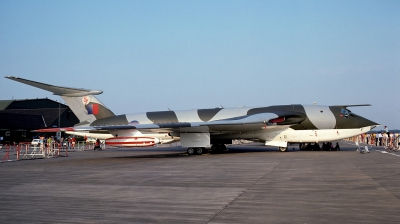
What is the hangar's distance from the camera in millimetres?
55406

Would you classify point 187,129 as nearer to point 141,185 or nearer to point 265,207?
point 141,185

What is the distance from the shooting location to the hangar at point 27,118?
5541 cm

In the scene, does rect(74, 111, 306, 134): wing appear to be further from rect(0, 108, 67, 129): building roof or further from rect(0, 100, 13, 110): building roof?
rect(0, 100, 13, 110): building roof

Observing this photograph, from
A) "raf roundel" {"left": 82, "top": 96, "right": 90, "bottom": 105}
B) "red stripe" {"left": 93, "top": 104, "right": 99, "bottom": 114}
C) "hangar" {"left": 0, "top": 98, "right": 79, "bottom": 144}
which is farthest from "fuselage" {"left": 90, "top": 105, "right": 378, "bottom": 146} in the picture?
"hangar" {"left": 0, "top": 98, "right": 79, "bottom": 144}

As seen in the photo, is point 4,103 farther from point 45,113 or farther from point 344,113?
point 344,113

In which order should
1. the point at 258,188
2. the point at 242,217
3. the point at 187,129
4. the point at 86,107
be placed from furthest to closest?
the point at 86,107, the point at 187,129, the point at 258,188, the point at 242,217

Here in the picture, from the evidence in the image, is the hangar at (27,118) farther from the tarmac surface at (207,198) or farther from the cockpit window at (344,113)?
the tarmac surface at (207,198)

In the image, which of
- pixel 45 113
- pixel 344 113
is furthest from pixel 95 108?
pixel 45 113

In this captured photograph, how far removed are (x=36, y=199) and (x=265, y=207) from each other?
16.3 feet

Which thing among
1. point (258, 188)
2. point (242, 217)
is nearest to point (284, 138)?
point (258, 188)

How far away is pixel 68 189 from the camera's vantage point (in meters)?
9.93

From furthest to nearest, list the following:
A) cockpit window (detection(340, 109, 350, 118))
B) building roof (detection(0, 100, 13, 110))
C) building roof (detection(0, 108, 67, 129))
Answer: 1. building roof (detection(0, 100, 13, 110))
2. building roof (detection(0, 108, 67, 129))
3. cockpit window (detection(340, 109, 350, 118))

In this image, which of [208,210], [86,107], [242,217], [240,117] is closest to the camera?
[242,217]

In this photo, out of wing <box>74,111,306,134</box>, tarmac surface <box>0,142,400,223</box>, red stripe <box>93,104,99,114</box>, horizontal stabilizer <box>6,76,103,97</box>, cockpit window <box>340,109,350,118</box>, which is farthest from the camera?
red stripe <box>93,104,99,114</box>
